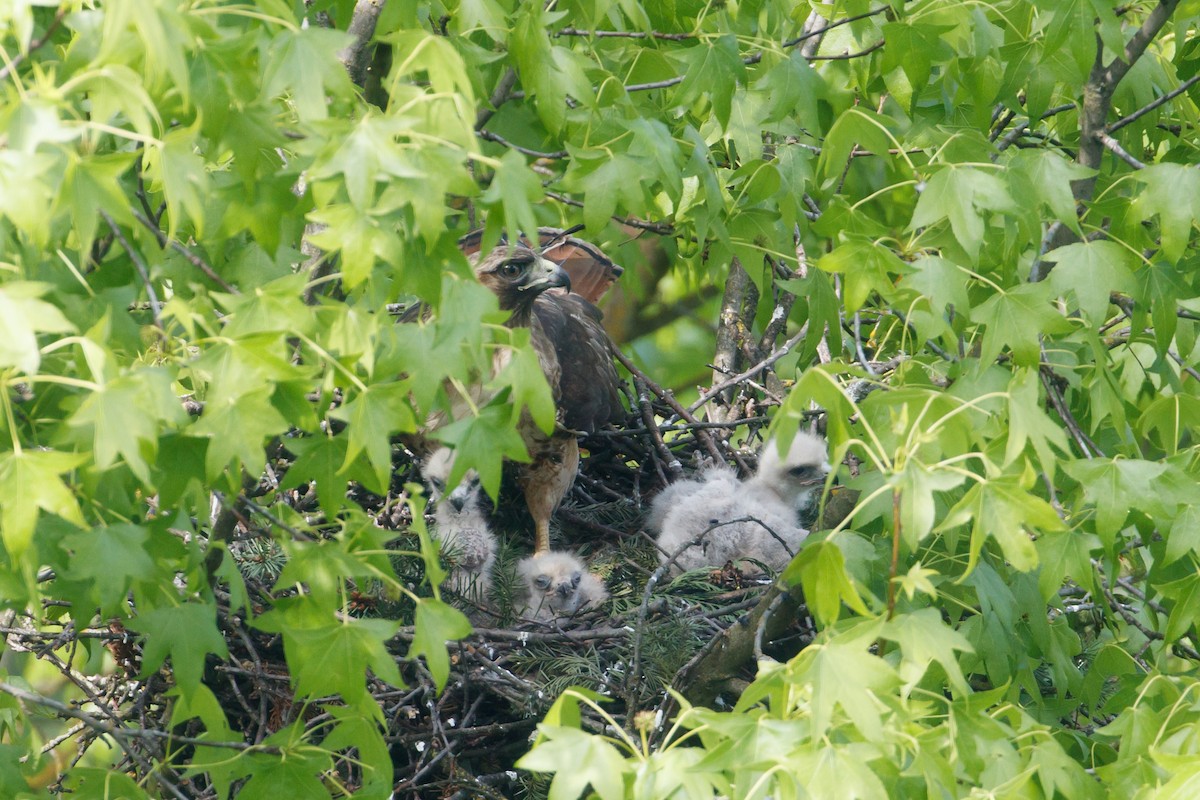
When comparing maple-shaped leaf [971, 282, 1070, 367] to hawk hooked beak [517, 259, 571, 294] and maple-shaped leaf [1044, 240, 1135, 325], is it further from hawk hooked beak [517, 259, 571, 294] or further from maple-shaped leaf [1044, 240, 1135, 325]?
hawk hooked beak [517, 259, 571, 294]

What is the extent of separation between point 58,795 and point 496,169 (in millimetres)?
2841

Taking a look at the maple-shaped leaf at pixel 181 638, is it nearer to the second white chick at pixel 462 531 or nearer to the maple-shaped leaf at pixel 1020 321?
the maple-shaped leaf at pixel 1020 321

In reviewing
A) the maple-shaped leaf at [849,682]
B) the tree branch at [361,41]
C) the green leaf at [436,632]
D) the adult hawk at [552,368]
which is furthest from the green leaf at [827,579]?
the adult hawk at [552,368]

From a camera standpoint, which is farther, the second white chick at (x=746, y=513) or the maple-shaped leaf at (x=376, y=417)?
the second white chick at (x=746, y=513)

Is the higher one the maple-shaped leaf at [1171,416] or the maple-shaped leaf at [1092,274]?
the maple-shaped leaf at [1092,274]

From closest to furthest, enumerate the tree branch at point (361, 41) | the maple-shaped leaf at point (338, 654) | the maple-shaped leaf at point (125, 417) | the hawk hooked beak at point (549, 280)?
the maple-shaped leaf at point (125, 417), the maple-shaped leaf at point (338, 654), the tree branch at point (361, 41), the hawk hooked beak at point (549, 280)

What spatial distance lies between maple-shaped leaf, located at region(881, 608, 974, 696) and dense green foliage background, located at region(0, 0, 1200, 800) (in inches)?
0.4

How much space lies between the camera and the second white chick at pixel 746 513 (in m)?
5.12

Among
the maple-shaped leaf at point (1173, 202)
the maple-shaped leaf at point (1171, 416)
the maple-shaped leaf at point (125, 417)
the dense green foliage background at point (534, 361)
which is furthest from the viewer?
the maple-shaped leaf at point (1171, 416)

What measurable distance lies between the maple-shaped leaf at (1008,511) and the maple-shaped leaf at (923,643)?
0.17 meters

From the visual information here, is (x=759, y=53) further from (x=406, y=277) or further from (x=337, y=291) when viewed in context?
(x=406, y=277)

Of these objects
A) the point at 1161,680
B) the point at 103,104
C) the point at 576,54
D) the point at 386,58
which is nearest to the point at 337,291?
the point at 386,58

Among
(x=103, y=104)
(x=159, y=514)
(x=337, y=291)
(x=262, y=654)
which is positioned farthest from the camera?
(x=262, y=654)

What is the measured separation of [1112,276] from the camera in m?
3.12
